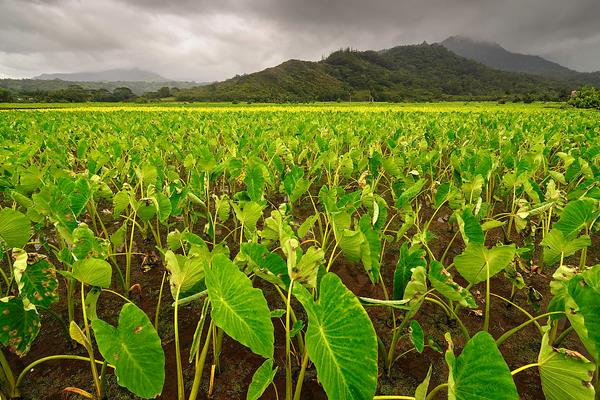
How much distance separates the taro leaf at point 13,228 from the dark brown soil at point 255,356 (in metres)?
0.61

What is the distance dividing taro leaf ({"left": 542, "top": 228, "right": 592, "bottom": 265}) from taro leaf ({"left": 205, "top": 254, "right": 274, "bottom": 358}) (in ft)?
4.27

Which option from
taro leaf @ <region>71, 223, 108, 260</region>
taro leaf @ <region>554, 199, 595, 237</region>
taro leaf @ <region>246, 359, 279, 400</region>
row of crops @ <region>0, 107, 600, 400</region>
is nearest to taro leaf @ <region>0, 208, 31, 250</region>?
row of crops @ <region>0, 107, 600, 400</region>

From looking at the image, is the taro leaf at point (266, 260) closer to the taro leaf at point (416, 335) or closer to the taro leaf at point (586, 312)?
the taro leaf at point (416, 335)

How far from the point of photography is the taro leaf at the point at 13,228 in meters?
1.29

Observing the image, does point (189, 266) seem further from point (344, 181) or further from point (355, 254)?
point (344, 181)

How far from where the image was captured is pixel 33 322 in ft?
3.99

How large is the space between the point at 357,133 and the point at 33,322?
18.8 feet

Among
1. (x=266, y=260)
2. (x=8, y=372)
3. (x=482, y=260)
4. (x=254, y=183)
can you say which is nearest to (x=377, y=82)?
(x=254, y=183)

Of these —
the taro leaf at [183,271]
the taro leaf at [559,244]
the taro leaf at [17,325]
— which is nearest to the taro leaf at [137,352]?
the taro leaf at [183,271]

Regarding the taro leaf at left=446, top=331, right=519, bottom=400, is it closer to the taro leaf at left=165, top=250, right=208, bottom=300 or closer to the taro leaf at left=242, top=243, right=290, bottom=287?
the taro leaf at left=242, top=243, right=290, bottom=287

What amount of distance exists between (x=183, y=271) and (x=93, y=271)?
1.02ft

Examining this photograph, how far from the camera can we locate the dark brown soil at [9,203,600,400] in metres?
1.42

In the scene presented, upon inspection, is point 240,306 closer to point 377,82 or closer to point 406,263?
point 406,263

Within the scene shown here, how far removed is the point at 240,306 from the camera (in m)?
0.89
